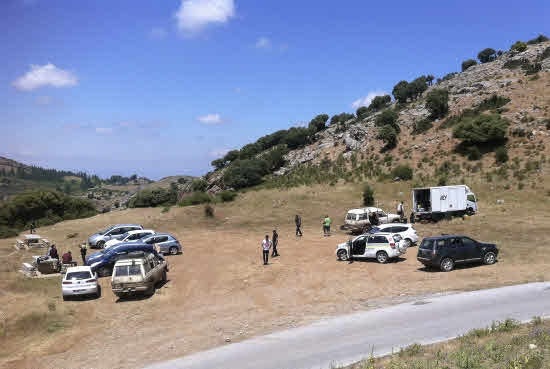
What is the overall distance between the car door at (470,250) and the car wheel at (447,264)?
73cm

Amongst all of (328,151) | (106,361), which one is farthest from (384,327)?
(328,151)

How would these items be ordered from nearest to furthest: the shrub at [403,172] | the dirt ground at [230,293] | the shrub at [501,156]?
the dirt ground at [230,293] < the shrub at [501,156] < the shrub at [403,172]

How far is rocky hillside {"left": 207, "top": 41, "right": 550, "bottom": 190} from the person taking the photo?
2116 inches

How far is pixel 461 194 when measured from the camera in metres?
36.5

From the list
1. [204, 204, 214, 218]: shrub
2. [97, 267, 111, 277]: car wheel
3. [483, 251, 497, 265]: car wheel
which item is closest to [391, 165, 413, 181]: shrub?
[204, 204, 214, 218]: shrub

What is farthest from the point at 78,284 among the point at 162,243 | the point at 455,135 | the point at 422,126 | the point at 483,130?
the point at 422,126

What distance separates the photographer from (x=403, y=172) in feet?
177

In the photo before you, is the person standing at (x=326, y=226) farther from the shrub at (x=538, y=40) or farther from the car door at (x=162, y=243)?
the shrub at (x=538, y=40)

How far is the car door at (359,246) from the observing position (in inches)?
1010

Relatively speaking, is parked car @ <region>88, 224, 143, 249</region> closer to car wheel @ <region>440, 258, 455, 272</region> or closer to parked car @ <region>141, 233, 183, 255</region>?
parked car @ <region>141, 233, 183, 255</region>

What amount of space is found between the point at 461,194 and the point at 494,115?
86.8ft

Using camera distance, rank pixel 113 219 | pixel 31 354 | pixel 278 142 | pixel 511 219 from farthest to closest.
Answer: pixel 278 142
pixel 113 219
pixel 511 219
pixel 31 354

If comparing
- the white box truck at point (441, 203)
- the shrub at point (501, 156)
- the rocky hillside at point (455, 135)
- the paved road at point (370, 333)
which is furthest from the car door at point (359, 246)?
the shrub at point (501, 156)

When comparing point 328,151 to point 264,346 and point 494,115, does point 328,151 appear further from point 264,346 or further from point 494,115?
point 264,346
